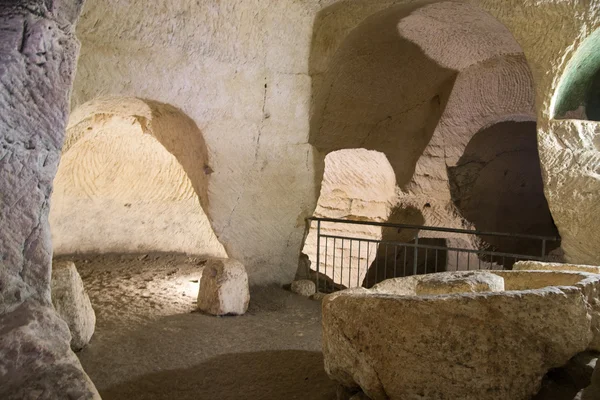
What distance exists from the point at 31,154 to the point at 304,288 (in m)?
4.39

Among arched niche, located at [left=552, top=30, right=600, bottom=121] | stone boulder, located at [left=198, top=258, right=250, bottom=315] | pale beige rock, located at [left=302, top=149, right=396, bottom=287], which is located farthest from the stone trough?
pale beige rock, located at [left=302, top=149, right=396, bottom=287]

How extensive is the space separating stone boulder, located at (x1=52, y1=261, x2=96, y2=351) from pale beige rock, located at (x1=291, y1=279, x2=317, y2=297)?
9.31 ft

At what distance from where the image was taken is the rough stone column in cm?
253

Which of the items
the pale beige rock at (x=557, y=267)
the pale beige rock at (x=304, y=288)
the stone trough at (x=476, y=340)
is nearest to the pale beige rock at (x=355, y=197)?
the pale beige rock at (x=304, y=288)

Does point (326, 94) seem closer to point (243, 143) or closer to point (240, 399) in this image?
point (243, 143)

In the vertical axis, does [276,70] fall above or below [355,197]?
above

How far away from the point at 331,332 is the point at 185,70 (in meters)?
3.74

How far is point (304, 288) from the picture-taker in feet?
21.6

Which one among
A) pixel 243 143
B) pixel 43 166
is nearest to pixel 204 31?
pixel 243 143

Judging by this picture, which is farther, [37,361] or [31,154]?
[31,154]

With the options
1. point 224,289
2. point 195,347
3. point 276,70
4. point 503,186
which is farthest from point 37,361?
point 503,186

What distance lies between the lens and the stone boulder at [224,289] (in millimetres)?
5430

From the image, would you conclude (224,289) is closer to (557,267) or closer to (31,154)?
(31,154)

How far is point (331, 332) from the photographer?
9.99 feet
